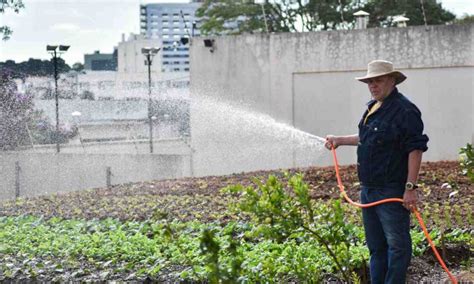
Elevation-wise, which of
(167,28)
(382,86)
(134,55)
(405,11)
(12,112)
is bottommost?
(12,112)

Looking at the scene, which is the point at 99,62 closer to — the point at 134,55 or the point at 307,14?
the point at 134,55

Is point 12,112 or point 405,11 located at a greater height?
point 405,11

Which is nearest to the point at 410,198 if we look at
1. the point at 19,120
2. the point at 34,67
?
the point at 19,120

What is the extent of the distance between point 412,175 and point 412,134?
0.91 ft

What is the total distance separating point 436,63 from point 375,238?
13.1 metres

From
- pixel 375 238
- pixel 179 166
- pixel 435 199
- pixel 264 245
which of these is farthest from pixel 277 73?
pixel 375 238

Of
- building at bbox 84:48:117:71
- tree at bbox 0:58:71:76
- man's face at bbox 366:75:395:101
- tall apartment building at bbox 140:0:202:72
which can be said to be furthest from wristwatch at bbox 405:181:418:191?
building at bbox 84:48:117:71

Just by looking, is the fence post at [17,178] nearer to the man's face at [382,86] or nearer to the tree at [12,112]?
the tree at [12,112]

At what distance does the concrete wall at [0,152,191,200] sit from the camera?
1970 cm

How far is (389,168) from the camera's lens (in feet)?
18.5

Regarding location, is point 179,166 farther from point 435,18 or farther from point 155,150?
point 435,18

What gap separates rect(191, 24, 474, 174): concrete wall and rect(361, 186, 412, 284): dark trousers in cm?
1280

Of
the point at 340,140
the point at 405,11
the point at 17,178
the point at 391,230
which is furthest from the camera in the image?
the point at 405,11

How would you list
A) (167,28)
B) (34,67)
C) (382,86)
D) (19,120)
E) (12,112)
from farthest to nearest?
(167,28) → (34,67) → (19,120) → (12,112) → (382,86)
